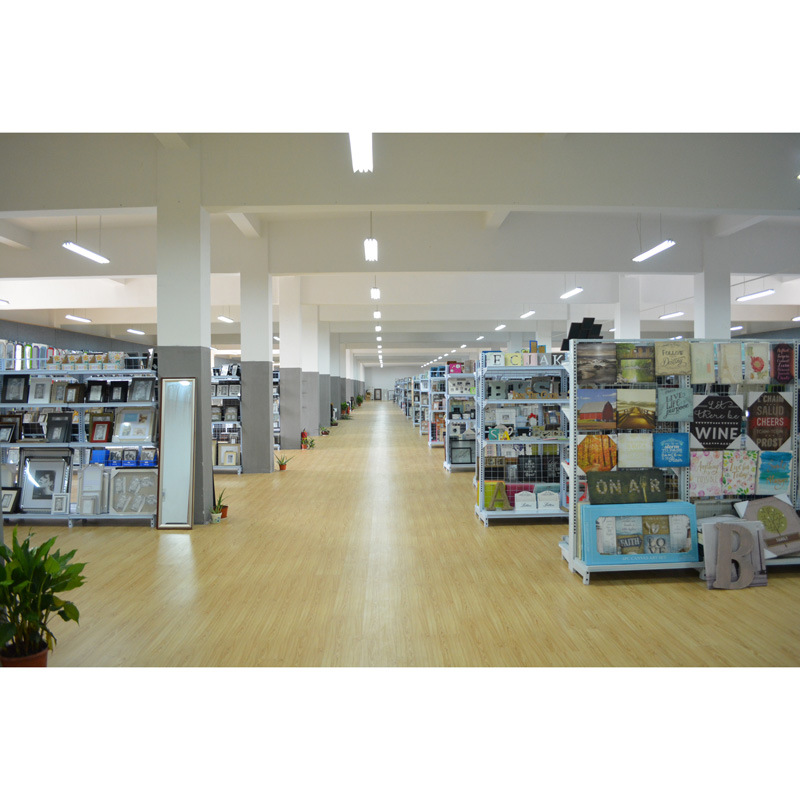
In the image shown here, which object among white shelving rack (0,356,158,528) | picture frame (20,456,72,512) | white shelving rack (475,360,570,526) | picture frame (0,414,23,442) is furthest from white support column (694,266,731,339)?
picture frame (0,414,23,442)

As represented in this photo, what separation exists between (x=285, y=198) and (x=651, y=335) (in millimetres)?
21554

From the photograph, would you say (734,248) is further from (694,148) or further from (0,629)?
(0,629)

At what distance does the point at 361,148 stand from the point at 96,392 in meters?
4.66

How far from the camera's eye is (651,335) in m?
24.5

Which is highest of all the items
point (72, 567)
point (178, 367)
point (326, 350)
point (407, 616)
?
point (326, 350)

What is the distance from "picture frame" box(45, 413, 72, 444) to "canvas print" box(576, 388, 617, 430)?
18.8 feet

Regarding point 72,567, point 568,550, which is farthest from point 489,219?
point 72,567

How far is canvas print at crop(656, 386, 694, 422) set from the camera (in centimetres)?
487

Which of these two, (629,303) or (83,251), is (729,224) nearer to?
(629,303)

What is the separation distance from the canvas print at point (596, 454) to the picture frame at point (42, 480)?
563cm

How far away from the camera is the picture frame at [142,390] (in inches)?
266

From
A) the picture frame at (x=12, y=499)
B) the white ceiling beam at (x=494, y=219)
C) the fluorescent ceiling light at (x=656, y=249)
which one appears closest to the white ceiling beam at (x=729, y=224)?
the fluorescent ceiling light at (x=656, y=249)

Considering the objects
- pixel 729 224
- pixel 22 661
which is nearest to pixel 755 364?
pixel 22 661

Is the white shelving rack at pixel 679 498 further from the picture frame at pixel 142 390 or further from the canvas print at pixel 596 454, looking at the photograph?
the picture frame at pixel 142 390
